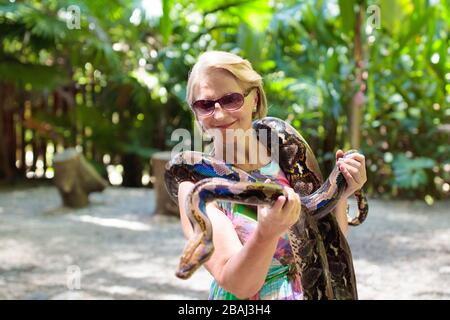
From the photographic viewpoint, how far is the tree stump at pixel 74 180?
6.32m

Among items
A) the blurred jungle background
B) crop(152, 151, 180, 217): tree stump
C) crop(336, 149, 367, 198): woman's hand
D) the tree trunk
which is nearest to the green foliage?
the blurred jungle background

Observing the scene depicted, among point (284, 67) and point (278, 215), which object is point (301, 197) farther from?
point (284, 67)

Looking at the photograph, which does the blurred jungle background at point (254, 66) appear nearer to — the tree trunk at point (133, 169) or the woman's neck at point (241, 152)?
the tree trunk at point (133, 169)

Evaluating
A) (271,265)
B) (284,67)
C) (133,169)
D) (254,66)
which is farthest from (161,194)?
(271,265)

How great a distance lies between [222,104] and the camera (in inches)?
48.9

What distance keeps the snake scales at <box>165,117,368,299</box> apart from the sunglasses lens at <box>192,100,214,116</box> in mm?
82

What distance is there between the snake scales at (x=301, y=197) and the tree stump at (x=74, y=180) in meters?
5.17

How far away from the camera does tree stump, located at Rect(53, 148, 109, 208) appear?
6.32 m

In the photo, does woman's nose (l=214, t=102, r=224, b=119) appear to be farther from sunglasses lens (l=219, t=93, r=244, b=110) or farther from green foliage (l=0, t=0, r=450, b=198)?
green foliage (l=0, t=0, r=450, b=198)

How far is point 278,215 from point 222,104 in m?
0.27

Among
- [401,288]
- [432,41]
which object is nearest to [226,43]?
[432,41]

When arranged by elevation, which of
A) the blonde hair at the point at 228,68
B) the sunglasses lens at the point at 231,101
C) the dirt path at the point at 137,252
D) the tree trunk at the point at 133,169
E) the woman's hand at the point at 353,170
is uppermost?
the blonde hair at the point at 228,68

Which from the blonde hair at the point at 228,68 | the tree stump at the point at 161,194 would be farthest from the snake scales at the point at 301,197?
the tree stump at the point at 161,194

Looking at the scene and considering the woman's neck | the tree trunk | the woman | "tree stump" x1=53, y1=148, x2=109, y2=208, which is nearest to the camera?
the woman
